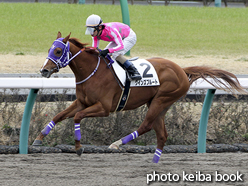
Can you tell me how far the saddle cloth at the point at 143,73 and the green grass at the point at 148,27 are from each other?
949cm

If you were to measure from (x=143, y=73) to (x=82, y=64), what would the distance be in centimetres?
70

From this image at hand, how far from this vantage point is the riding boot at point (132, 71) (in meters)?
4.65

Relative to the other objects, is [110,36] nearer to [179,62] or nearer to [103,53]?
[103,53]

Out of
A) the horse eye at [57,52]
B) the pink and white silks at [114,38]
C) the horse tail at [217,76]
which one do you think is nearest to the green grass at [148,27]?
the horse tail at [217,76]

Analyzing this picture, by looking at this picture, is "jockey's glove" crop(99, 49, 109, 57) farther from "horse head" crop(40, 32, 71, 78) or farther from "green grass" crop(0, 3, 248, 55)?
"green grass" crop(0, 3, 248, 55)

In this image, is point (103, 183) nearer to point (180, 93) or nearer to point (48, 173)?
point (48, 173)

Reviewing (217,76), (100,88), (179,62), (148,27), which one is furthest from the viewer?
(148,27)

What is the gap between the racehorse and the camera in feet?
14.4

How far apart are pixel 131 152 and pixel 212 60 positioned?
8.44m

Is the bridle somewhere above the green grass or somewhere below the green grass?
above

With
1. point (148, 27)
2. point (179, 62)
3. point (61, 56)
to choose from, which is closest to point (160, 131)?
point (61, 56)

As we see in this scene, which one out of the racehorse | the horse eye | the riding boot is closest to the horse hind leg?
the racehorse

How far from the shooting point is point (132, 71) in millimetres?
4664

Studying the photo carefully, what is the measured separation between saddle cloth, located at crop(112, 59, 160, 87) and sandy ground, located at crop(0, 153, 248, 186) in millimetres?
894
